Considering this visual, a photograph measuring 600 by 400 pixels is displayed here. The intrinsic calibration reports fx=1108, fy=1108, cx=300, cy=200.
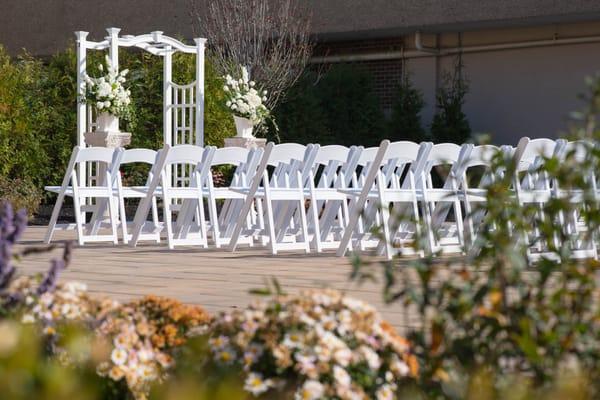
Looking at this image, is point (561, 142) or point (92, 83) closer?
point (561, 142)

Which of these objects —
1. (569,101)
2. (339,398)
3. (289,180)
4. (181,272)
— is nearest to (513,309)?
(339,398)

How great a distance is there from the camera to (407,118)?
18.4 m

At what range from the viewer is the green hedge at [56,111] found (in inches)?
580

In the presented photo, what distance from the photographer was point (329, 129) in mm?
19422

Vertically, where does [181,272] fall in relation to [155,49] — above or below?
below

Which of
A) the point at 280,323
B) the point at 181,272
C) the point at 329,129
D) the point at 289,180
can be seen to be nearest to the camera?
the point at 280,323

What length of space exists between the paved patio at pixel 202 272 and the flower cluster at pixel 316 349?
1.92 m

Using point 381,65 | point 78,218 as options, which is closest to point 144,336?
point 78,218

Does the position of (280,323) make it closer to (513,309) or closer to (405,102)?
(513,309)

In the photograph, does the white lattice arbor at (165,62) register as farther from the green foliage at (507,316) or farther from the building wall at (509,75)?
the green foliage at (507,316)

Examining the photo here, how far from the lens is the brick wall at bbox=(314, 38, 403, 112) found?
1964cm

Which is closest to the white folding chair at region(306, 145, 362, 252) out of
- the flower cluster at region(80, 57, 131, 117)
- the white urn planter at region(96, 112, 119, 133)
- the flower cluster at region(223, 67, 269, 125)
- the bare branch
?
the flower cluster at region(223, 67, 269, 125)

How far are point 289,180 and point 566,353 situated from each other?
7.55 metres

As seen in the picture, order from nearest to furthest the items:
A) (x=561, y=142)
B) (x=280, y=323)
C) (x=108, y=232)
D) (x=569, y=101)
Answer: (x=280, y=323), (x=561, y=142), (x=108, y=232), (x=569, y=101)
